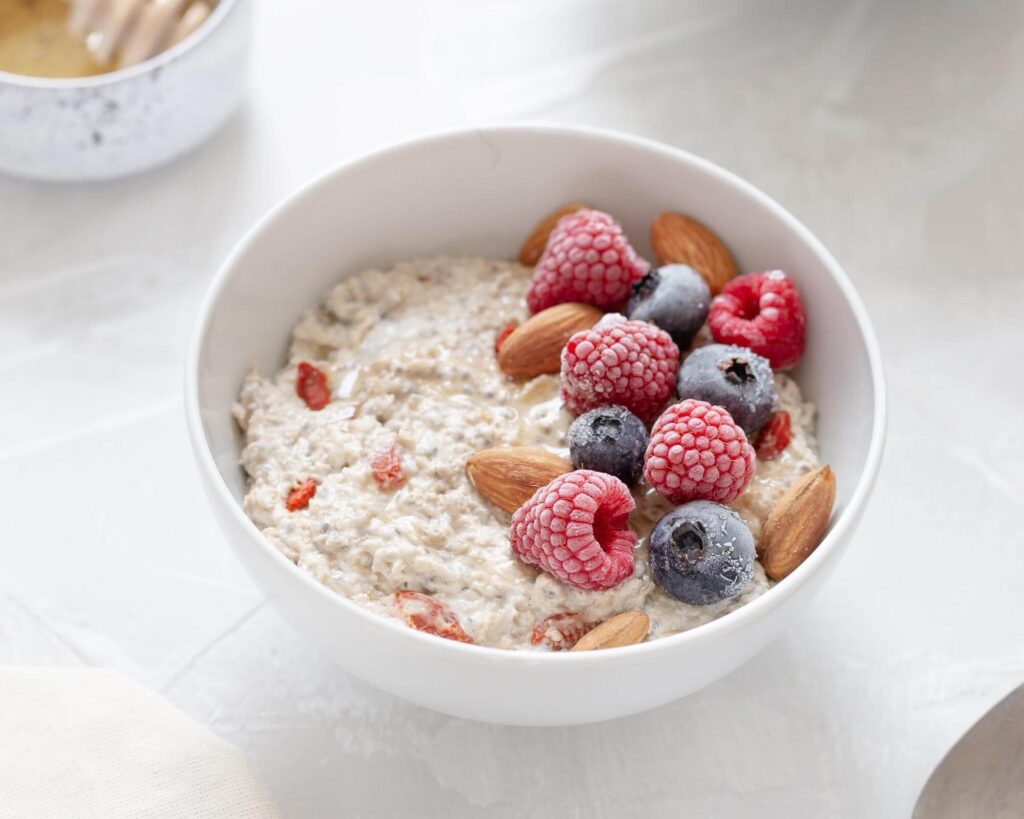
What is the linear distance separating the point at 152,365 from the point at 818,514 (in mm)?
954

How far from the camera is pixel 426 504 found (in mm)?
1296

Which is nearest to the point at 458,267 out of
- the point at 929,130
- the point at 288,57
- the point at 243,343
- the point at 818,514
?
the point at 243,343

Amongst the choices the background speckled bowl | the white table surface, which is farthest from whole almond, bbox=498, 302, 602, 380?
the background speckled bowl

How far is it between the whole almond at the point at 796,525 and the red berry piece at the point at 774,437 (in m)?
0.08

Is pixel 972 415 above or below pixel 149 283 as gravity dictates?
below

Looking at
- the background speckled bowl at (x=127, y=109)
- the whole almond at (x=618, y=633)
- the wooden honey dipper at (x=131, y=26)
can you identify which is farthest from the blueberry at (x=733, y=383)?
the wooden honey dipper at (x=131, y=26)

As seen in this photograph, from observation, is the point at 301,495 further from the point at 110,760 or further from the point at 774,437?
the point at 774,437

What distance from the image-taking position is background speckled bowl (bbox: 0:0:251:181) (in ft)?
5.57

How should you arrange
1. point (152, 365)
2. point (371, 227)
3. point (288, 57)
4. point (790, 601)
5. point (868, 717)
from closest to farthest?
point (790, 601), point (868, 717), point (371, 227), point (152, 365), point (288, 57)

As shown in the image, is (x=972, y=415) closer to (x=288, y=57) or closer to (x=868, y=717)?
(x=868, y=717)

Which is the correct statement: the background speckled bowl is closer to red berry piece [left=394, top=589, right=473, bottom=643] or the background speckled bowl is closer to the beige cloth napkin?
the beige cloth napkin

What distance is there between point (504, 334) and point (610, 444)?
268mm

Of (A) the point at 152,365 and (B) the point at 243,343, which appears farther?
(A) the point at 152,365

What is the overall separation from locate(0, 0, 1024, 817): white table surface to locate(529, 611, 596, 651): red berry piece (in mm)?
203
